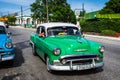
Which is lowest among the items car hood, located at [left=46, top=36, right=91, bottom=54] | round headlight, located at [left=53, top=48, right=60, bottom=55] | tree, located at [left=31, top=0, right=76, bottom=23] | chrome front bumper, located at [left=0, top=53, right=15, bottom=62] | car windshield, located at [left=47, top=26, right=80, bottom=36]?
chrome front bumper, located at [left=0, top=53, right=15, bottom=62]

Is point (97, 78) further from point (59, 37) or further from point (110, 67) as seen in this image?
point (59, 37)

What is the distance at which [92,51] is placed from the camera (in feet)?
23.9

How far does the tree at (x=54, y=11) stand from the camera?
57603 millimetres

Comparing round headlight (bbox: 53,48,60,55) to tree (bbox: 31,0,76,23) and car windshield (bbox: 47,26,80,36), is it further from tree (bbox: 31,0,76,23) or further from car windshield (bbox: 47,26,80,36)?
tree (bbox: 31,0,76,23)

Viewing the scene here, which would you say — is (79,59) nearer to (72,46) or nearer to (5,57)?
(72,46)

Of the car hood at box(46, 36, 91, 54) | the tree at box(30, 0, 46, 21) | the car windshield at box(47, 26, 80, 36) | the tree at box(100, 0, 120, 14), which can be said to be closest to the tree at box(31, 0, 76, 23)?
the tree at box(30, 0, 46, 21)

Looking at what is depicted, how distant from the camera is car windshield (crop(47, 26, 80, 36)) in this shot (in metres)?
9.03

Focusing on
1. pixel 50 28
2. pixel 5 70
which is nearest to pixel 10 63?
pixel 5 70

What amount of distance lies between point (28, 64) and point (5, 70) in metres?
1.29

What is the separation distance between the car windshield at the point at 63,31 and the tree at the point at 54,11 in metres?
46.5

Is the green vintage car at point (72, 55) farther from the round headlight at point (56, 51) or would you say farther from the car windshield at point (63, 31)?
the car windshield at point (63, 31)

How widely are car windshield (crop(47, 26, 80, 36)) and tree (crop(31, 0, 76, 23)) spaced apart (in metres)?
46.5

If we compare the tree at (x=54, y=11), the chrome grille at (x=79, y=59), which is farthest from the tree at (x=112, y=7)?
the chrome grille at (x=79, y=59)

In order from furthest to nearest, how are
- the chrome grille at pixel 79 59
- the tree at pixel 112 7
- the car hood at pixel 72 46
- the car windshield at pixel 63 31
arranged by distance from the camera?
the tree at pixel 112 7 → the car windshield at pixel 63 31 → the car hood at pixel 72 46 → the chrome grille at pixel 79 59
